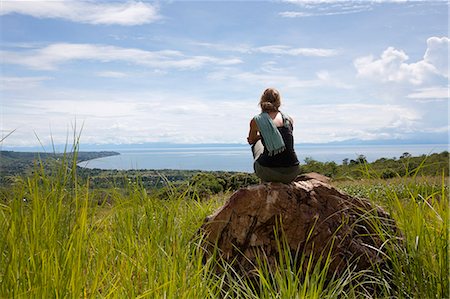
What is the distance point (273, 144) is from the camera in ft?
18.5

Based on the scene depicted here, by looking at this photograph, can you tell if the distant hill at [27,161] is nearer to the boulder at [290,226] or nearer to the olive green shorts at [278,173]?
the boulder at [290,226]

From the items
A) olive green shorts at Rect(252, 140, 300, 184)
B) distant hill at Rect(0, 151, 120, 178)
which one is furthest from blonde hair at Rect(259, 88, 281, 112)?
distant hill at Rect(0, 151, 120, 178)

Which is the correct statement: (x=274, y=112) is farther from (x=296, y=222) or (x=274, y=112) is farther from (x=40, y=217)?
(x=40, y=217)

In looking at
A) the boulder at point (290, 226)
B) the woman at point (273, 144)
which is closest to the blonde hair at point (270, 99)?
the woman at point (273, 144)

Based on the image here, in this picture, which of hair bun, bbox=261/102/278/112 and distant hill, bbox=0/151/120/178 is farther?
hair bun, bbox=261/102/278/112

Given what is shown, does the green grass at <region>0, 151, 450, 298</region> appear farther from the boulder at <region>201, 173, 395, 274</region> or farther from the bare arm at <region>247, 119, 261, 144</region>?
the bare arm at <region>247, 119, 261, 144</region>

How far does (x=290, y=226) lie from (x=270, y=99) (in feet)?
5.66

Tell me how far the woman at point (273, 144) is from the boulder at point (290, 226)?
16.7 inches

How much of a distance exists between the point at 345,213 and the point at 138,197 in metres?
2.15

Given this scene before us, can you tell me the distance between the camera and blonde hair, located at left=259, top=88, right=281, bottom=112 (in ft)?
19.7

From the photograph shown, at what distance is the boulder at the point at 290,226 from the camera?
16.3ft

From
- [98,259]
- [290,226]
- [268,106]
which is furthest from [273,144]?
[98,259]

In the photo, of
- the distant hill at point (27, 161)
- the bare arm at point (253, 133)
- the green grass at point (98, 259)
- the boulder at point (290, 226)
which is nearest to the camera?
the green grass at point (98, 259)

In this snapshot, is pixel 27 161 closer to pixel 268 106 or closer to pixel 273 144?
pixel 273 144
